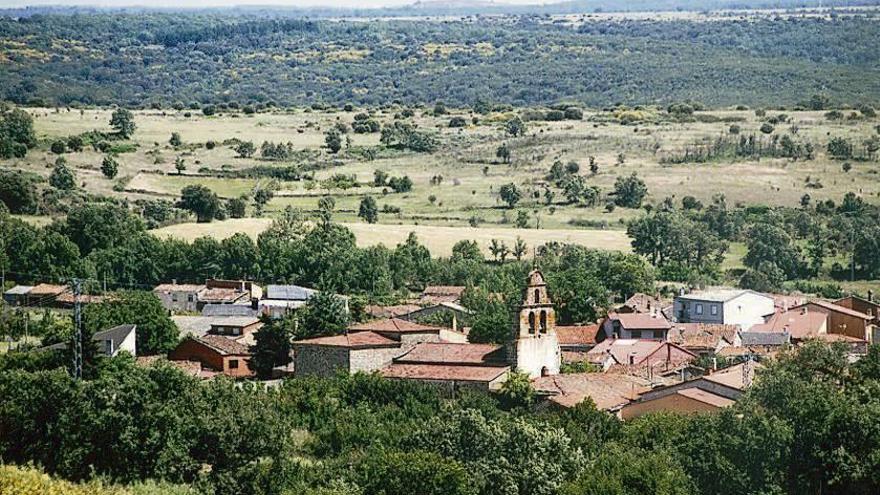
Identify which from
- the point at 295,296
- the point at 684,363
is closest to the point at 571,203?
the point at 295,296

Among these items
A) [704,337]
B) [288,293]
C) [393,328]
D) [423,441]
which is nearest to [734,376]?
[704,337]

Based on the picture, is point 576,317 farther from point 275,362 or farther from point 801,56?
point 801,56

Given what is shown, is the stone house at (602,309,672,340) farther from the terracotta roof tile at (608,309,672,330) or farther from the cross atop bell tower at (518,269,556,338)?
the cross atop bell tower at (518,269,556,338)

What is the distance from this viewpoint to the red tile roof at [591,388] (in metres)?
43.1

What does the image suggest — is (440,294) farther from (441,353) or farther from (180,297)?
(441,353)

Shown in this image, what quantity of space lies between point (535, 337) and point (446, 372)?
286cm

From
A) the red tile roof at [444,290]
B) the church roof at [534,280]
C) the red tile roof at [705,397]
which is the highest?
the church roof at [534,280]

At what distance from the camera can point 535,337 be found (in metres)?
46.9

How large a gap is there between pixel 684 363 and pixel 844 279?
22.4m

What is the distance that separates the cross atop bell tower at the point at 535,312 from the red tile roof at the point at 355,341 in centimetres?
393

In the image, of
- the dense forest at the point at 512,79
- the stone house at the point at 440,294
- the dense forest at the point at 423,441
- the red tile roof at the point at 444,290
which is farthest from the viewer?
the dense forest at the point at 512,79

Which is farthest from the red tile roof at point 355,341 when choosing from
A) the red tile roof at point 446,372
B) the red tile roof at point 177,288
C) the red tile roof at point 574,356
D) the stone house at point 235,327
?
→ the red tile roof at point 177,288

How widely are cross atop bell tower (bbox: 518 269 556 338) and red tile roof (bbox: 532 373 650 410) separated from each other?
171cm

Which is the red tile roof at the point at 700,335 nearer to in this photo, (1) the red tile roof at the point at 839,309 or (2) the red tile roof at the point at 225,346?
(1) the red tile roof at the point at 839,309
